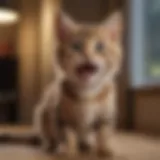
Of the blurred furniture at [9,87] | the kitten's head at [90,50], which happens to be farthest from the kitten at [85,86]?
the blurred furniture at [9,87]

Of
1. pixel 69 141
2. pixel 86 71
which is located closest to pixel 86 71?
pixel 86 71

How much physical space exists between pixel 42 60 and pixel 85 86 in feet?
0.55

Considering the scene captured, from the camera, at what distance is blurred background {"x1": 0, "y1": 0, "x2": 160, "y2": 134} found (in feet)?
2.18

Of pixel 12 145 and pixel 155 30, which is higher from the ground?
pixel 155 30

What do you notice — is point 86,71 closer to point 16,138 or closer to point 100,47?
point 100,47

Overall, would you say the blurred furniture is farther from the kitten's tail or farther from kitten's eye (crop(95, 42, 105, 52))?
kitten's eye (crop(95, 42, 105, 52))

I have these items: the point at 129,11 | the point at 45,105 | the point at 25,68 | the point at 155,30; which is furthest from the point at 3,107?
the point at 155,30

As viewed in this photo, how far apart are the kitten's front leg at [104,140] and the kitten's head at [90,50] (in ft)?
0.23

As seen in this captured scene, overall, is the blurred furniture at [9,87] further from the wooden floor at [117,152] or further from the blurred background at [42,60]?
the wooden floor at [117,152]

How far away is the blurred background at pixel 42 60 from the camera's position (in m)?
0.66

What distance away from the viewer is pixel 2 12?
792mm

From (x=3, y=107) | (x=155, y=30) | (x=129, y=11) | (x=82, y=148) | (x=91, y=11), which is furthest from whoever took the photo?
(x=155, y=30)

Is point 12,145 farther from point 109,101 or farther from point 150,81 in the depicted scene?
point 150,81

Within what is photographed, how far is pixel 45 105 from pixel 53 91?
0.09 ft
